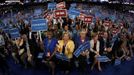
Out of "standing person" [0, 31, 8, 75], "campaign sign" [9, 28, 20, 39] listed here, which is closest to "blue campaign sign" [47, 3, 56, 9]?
"campaign sign" [9, 28, 20, 39]

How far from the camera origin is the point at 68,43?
9.33 meters

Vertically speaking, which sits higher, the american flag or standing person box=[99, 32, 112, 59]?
the american flag

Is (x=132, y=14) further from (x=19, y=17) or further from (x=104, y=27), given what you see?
(x=19, y=17)

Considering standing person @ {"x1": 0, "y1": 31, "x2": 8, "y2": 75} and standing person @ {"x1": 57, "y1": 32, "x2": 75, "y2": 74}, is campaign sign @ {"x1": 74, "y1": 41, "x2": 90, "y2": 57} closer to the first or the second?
standing person @ {"x1": 57, "y1": 32, "x2": 75, "y2": 74}

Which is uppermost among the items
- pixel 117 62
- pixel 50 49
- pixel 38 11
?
pixel 38 11

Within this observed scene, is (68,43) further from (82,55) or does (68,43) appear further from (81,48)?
(82,55)

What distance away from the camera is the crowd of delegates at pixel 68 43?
9.55 m

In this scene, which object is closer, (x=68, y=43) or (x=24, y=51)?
(x=68, y=43)

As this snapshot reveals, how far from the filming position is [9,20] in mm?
10758

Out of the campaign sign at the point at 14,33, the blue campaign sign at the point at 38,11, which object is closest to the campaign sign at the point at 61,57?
the campaign sign at the point at 14,33

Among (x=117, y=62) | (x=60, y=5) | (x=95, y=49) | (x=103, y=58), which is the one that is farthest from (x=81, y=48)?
(x=60, y=5)

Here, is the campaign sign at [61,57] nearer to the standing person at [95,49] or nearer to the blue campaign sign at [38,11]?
the standing person at [95,49]

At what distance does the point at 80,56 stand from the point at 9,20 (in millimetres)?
2419

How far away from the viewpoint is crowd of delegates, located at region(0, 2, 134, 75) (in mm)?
9547
